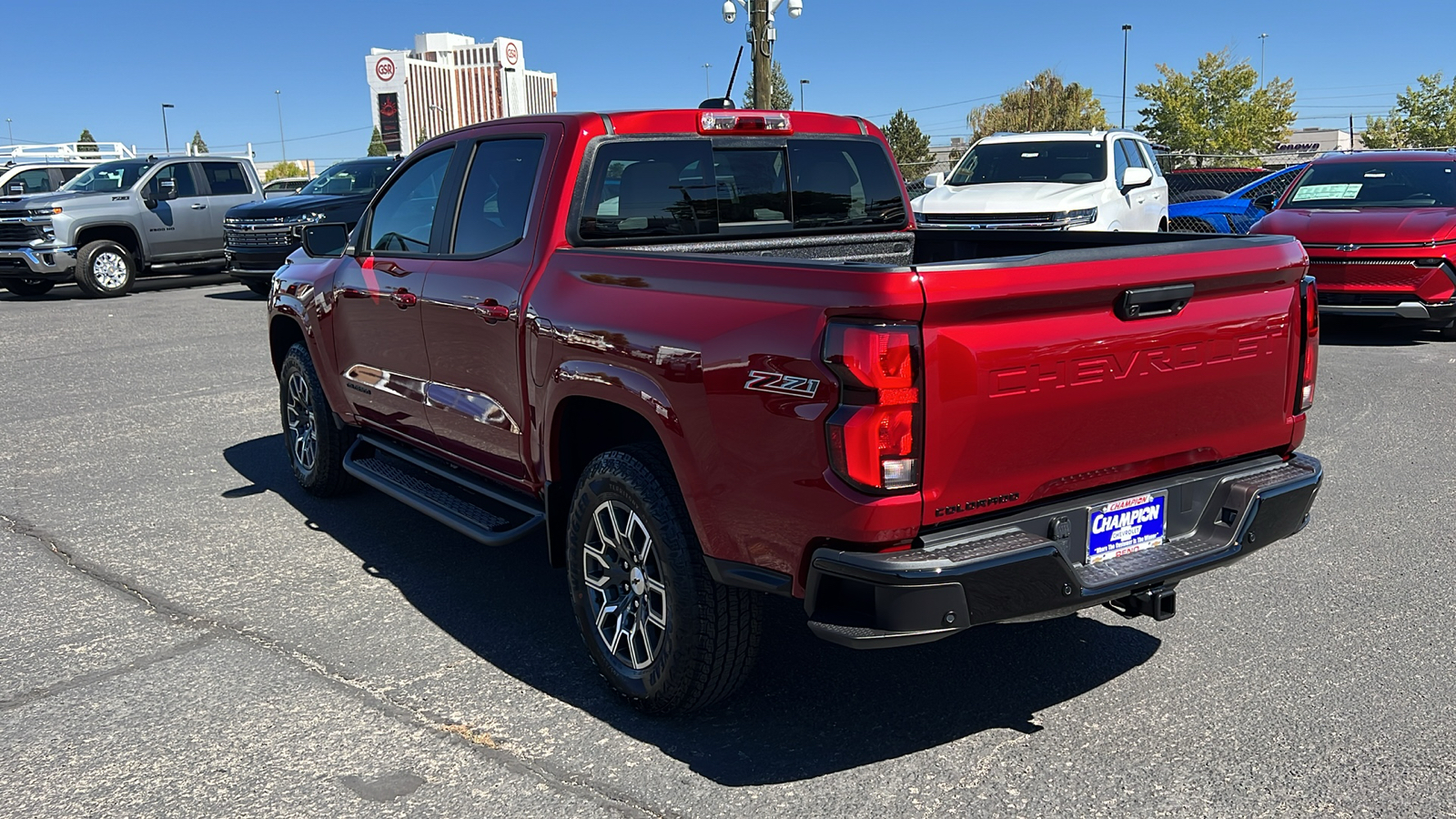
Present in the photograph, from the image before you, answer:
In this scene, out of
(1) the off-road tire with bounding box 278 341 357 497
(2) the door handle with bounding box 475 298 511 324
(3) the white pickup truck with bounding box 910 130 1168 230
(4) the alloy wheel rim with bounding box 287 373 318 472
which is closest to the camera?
(2) the door handle with bounding box 475 298 511 324

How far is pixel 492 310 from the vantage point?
4.41 metres

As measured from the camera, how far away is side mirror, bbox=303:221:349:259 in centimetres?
580

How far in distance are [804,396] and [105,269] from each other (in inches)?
699

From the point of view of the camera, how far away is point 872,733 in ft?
12.0

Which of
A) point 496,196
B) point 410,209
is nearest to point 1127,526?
point 496,196

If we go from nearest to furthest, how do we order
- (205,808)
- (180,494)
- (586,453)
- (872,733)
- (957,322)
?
(957,322), (205,808), (872,733), (586,453), (180,494)

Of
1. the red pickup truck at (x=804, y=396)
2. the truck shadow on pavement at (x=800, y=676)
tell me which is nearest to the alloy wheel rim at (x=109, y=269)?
the truck shadow on pavement at (x=800, y=676)

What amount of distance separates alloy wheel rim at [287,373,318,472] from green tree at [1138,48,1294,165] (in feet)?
183

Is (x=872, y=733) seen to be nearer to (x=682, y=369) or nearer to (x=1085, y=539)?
(x=1085, y=539)

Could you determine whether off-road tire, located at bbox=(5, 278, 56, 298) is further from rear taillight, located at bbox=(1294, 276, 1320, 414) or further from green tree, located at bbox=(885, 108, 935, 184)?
green tree, located at bbox=(885, 108, 935, 184)

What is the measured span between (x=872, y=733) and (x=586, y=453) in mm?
1381

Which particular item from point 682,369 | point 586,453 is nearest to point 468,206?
point 586,453

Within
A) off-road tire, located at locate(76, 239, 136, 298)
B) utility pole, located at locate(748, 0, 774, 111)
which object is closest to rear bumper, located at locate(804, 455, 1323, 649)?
utility pole, located at locate(748, 0, 774, 111)

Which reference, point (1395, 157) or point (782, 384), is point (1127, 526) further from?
point (1395, 157)
